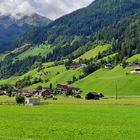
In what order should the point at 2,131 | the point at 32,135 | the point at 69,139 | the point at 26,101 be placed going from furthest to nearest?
1. the point at 26,101
2. the point at 2,131
3. the point at 32,135
4. the point at 69,139

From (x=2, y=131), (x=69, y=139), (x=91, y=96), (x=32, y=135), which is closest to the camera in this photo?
(x=69, y=139)

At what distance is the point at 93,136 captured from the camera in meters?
43.3

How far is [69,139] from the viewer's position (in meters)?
41.0

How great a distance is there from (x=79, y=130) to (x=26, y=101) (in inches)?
4233

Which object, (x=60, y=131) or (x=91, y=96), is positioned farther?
(x=91, y=96)

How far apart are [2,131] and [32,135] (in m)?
4.93

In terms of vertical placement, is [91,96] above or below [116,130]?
above

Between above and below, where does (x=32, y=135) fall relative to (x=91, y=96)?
below

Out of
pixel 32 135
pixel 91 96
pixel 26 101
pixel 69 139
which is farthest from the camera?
pixel 91 96

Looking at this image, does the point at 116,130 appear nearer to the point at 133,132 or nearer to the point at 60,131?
the point at 133,132

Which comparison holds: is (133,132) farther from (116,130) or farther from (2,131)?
(2,131)

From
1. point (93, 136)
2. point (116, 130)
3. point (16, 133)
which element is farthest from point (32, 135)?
point (116, 130)

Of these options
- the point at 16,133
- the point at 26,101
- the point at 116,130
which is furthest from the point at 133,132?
the point at 26,101

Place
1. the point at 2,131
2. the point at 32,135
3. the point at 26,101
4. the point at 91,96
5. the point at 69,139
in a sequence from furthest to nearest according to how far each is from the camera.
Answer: the point at 91,96
the point at 26,101
the point at 2,131
the point at 32,135
the point at 69,139
